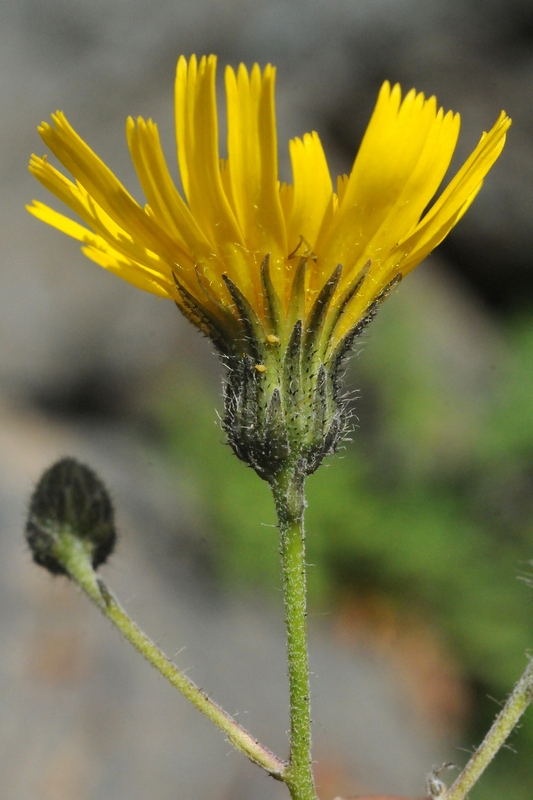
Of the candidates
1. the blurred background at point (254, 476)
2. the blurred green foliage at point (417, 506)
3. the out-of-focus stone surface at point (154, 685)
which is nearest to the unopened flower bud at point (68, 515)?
the blurred background at point (254, 476)

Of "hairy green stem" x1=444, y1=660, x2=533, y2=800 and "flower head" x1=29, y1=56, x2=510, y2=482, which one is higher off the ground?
"flower head" x1=29, y1=56, x2=510, y2=482

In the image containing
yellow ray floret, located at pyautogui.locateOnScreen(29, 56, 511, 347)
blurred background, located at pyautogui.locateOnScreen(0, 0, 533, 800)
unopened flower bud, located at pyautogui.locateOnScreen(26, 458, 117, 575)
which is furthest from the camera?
blurred background, located at pyautogui.locateOnScreen(0, 0, 533, 800)

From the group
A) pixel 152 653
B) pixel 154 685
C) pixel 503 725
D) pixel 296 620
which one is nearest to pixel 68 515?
pixel 152 653

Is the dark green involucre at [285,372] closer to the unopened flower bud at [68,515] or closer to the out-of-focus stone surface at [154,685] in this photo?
the unopened flower bud at [68,515]

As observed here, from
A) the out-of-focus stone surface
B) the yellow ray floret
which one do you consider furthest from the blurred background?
the yellow ray floret

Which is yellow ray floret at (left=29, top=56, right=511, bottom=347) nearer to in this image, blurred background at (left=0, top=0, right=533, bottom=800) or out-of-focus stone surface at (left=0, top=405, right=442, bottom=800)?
blurred background at (left=0, top=0, right=533, bottom=800)

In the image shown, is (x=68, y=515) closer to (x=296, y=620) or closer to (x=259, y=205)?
(x=296, y=620)
